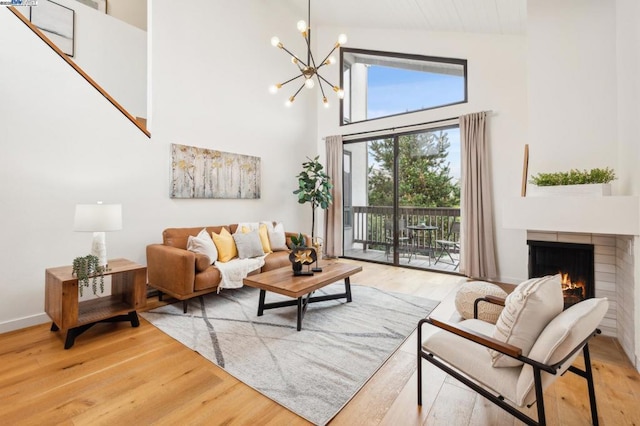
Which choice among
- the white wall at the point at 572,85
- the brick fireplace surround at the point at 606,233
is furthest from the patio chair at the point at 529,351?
the white wall at the point at 572,85

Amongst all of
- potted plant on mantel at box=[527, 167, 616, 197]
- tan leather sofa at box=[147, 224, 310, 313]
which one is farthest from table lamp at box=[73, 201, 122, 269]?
potted plant on mantel at box=[527, 167, 616, 197]

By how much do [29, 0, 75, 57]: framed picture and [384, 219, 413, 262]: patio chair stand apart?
5.50 metres

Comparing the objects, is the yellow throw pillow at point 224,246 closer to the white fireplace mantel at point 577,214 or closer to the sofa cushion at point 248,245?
the sofa cushion at point 248,245

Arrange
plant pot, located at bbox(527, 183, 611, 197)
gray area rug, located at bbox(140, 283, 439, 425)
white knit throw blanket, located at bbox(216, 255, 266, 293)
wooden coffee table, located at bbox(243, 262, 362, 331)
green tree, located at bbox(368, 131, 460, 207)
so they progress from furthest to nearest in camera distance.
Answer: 1. green tree, located at bbox(368, 131, 460, 207)
2. white knit throw blanket, located at bbox(216, 255, 266, 293)
3. wooden coffee table, located at bbox(243, 262, 362, 331)
4. plant pot, located at bbox(527, 183, 611, 197)
5. gray area rug, located at bbox(140, 283, 439, 425)

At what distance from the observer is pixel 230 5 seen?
15.0ft

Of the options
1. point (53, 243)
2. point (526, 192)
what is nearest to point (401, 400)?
point (526, 192)

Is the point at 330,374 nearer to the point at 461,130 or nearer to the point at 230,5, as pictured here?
the point at 461,130

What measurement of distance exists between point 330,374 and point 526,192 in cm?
301

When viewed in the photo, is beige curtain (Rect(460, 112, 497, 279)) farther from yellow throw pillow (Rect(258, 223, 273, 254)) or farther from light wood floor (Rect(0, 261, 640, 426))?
yellow throw pillow (Rect(258, 223, 273, 254))

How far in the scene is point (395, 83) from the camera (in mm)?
5285

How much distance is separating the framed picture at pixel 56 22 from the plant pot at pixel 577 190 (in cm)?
590

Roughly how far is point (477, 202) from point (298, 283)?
3.05 meters

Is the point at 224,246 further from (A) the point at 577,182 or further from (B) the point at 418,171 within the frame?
(A) the point at 577,182

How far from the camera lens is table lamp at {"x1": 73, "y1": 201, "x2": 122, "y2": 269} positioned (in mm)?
2531
